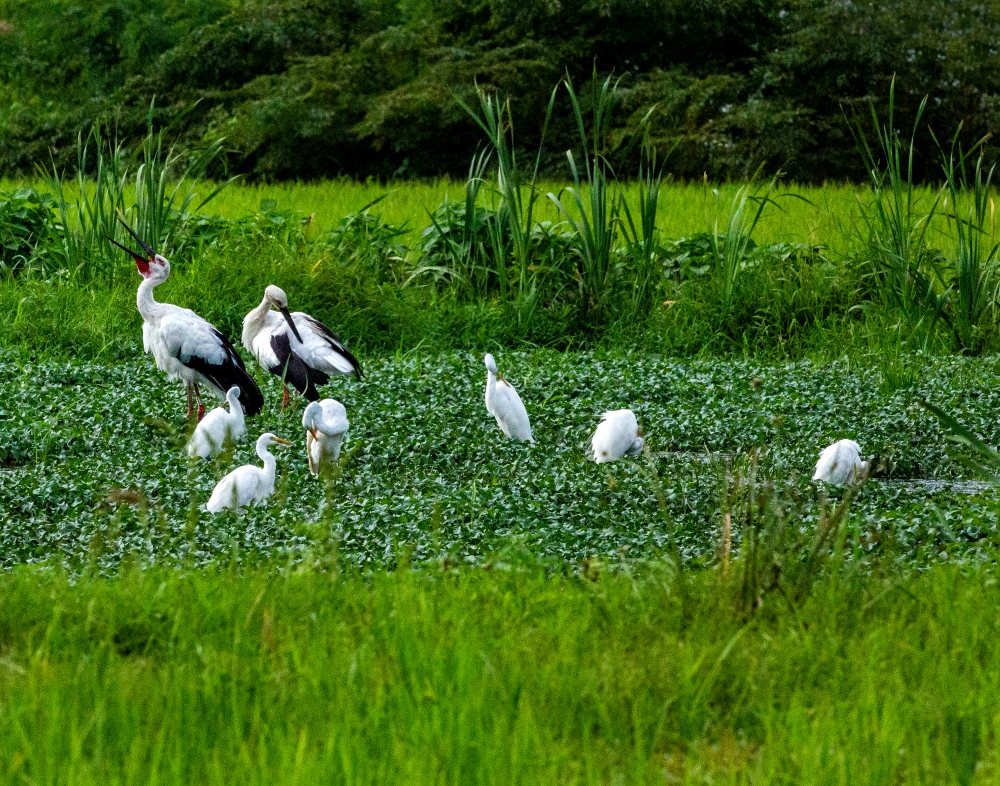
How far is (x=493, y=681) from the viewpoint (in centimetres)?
269

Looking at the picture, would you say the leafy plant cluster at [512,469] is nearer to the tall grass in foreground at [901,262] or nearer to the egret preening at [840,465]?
the egret preening at [840,465]

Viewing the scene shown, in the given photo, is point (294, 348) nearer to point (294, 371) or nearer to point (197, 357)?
point (294, 371)

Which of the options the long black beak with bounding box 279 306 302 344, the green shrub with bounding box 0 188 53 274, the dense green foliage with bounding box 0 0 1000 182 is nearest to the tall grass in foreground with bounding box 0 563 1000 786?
the long black beak with bounding box 279 306 302 344

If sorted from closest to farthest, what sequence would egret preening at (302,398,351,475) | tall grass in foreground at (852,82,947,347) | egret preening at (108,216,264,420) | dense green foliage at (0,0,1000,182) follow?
1. egret preening at (302,398,351,475)
2. egret preening at (108,216,264,420)
3. tall grass in foreground at (852,82,947,347)
4. dense green foliage at (0,0,1000,182)

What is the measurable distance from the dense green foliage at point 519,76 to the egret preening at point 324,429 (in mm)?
11731

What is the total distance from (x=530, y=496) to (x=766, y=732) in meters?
2.40

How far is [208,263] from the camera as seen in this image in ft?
30.9

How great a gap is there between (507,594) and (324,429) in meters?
2.26

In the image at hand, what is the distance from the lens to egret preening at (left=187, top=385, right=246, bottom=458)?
568 cm

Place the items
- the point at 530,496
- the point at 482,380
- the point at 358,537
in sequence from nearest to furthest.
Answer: the point at 358,537 → the point at 530,496 → the point at 482,380

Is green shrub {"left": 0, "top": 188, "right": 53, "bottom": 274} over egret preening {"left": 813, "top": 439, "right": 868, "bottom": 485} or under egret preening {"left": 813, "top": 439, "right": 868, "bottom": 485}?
under

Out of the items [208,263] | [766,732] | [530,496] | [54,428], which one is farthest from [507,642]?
[208,263]

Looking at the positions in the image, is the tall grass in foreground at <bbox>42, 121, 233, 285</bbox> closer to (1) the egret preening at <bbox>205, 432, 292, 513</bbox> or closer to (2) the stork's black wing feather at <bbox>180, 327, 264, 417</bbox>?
(2) the stork's black wing feather at <bbox>180, 327, 264, 417</bbox>

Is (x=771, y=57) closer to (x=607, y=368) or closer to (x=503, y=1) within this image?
(x=503, y=1)
